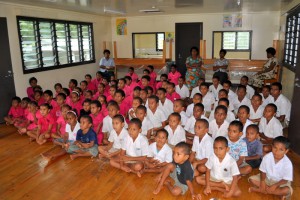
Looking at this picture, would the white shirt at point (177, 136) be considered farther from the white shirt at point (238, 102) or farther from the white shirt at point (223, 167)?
the white shirt at point (238, 102)

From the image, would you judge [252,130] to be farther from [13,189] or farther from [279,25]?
→ [279,25]

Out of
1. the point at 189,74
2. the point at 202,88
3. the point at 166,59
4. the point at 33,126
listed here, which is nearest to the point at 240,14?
the point at 166,59

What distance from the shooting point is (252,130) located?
126 inches

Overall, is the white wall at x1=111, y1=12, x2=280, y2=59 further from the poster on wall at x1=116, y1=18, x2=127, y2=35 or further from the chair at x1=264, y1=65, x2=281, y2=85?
the chair at x1=264, y1=65, x2=281, y2=85

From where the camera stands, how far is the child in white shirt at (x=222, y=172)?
2.78 meters

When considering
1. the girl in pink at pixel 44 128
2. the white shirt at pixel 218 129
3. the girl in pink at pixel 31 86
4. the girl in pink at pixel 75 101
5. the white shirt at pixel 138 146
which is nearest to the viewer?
the white shirt at pixel 138 146

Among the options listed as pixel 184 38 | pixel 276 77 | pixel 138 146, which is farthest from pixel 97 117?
pixel 184 38

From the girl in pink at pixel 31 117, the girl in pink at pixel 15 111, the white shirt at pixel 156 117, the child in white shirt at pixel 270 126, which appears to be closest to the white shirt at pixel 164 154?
the white shirt at pixel 156 117

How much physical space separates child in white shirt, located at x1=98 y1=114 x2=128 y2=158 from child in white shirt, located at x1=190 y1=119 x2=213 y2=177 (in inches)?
36.8

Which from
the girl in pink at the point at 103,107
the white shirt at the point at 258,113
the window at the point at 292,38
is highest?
the window at the point at 292,38

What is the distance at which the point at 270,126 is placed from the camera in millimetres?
3926

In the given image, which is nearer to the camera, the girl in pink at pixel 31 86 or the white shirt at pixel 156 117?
the white shirt at pixel 156 117

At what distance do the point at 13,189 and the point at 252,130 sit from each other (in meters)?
2.85

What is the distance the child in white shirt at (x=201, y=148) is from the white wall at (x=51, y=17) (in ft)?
14.9
